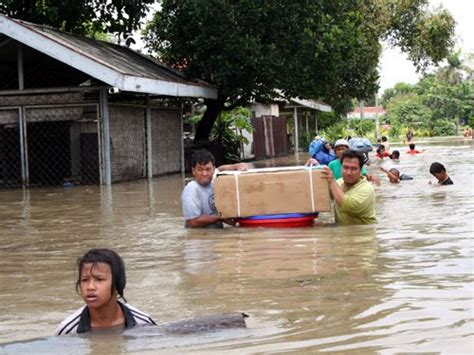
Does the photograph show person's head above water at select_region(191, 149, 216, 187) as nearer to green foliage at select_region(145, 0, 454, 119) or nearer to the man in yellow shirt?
the man in yellow shirt

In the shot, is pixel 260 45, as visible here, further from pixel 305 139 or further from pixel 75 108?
pixel 305 139

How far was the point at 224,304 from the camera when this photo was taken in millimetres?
5934

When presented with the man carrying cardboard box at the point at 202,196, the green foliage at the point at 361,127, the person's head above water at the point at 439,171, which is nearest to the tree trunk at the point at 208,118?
the person's head above water at the point at 439,171

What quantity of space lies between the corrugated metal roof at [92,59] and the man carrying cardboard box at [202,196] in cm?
845

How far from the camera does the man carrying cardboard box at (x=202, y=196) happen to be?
970cm

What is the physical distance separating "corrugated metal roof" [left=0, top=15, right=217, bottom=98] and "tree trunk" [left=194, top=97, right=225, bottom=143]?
4743 mm

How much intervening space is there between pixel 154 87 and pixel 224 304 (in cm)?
1392

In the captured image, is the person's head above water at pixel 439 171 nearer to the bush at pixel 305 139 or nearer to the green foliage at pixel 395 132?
the bush at pixel 305 139

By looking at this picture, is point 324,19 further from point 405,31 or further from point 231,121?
point 405,31

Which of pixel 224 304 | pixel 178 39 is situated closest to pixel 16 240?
pixel 224 304

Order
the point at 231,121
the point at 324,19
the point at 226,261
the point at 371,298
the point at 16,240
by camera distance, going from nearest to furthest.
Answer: the point at 371,298 → the point at 226,261 → the point at 16,240 → the point at 324,19 → the point at 231,121

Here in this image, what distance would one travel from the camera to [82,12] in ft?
84.7

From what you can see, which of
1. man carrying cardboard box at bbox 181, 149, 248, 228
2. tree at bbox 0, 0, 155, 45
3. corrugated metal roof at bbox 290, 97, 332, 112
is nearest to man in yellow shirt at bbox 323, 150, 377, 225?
man carrying cardboard box at bbox 181, 149, 248, 228

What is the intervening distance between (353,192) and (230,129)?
22020 mm
